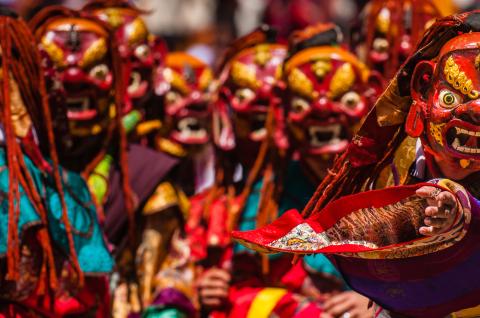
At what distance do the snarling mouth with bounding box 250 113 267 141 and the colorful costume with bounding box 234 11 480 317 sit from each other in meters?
1.81

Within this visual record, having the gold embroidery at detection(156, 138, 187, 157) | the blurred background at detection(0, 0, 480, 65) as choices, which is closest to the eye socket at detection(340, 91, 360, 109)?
the gold embroidery at detection(156, 138, 187, 157)

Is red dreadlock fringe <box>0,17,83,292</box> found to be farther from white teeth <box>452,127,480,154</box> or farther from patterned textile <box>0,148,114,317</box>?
white teeth <box>452,127,480,154</box>

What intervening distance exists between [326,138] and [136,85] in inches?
48.6

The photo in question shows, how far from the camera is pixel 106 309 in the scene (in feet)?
15.3

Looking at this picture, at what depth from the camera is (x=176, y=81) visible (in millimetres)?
6418

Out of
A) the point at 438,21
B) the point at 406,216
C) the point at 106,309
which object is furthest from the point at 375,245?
the point at 106,309

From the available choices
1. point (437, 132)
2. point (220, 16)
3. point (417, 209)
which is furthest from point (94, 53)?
point (220, 16)

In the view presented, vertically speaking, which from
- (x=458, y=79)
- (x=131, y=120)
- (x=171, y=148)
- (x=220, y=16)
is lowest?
(x=220, y=16)

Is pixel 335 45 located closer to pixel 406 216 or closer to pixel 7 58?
pixel 7 58

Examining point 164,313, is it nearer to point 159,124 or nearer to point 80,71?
point 80,71

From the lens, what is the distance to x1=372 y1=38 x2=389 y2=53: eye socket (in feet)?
18.0

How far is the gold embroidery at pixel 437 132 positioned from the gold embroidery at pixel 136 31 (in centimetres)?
268

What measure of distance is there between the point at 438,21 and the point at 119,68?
1.97m

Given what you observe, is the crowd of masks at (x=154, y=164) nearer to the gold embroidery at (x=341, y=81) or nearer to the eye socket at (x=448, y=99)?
the gold embroidery at (x=341, y=81)
